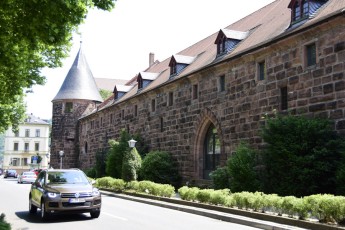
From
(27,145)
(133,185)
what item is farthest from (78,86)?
(27,145)

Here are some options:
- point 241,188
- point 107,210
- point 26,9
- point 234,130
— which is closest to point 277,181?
point 241,188

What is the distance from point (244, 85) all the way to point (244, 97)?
0.59m

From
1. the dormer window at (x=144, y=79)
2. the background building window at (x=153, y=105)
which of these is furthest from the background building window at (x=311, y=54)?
the dormer window at (x=144, y=79)

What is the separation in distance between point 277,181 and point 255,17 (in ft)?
45.2

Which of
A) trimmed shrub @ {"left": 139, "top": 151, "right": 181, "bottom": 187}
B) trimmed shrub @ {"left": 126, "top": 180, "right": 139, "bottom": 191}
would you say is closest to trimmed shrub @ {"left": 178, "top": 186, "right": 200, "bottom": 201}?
trimmed shrub @ {"left": 126, "top": 180, "right": 139, "bottom": 191}

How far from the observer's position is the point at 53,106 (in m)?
50.8

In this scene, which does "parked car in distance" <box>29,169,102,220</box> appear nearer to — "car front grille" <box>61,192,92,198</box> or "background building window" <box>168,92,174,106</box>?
"car front grille" <box>61,192,92,198</box>

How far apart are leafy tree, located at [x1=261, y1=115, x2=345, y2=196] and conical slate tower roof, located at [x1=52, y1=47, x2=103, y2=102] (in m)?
36.8

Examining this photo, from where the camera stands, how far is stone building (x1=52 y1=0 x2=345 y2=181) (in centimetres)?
1558

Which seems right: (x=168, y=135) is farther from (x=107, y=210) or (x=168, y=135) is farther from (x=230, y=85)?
(x=107, y=210)

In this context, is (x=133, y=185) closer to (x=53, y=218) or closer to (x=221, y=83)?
(x=221, y=83)

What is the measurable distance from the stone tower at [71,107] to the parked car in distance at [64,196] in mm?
36715

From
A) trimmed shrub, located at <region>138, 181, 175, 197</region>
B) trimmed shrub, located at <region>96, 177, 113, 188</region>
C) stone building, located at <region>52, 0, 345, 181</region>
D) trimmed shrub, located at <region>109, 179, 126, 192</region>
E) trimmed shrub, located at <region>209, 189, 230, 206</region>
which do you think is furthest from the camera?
trimmed shrub, located at <region>96, 177, 113, 188</region>

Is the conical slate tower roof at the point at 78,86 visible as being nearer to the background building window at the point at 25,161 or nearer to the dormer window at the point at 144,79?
the dormer window at the point at 144,79
